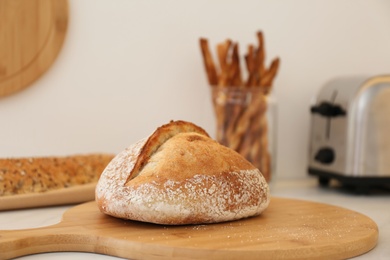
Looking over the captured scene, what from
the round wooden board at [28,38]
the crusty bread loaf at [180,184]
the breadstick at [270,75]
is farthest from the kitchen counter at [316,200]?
the round wooden board at [28,38]

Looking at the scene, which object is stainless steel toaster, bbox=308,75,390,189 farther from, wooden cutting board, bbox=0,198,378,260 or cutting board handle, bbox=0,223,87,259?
cutting board handle, bbox=0,223,87,259

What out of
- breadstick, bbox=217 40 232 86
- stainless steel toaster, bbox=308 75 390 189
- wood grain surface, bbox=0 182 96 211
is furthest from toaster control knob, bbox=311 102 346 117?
wood grain surface, bbox=0 182 96 211

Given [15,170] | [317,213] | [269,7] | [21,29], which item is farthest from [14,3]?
[317,213]

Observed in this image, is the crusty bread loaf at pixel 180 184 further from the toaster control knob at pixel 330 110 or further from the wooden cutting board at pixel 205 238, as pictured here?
the toaster control knob at pixel 330 110

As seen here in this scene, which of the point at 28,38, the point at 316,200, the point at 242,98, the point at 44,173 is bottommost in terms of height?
the point at 316,200

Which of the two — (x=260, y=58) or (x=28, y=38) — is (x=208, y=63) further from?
(x=28, y=38)

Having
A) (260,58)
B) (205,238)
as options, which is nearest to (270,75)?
(260,58)
